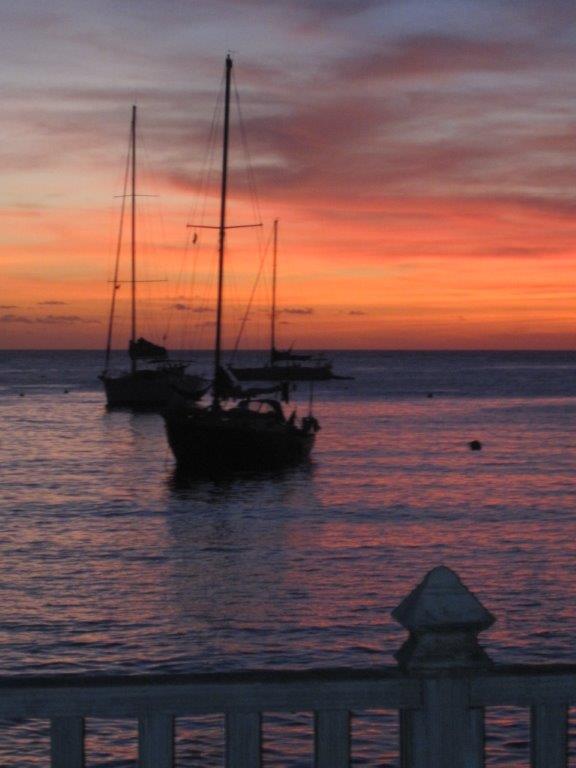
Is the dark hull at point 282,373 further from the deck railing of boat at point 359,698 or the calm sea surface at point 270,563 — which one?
the deck railing of boat at point 359,698

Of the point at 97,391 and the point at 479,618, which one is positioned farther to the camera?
the point at 97,391

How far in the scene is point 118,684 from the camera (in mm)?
4117

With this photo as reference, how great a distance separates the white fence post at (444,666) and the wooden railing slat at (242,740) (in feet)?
1.99

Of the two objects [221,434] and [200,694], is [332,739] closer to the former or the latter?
[200,694]

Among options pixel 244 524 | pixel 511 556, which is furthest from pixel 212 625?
pixel 244 524

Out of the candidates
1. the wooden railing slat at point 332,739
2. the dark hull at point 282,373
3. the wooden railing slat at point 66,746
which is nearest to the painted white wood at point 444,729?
the wooden railing slat at point 332,739

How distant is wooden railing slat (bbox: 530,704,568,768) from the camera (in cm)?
423

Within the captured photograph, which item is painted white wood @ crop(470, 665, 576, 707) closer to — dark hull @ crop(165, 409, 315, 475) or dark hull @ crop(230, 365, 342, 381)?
dark hull @ crop(165, 409, 315, 475)

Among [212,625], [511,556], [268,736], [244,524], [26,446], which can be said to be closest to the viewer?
[268,736]

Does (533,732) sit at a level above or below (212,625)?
above

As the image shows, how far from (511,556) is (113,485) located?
2061 centimetres

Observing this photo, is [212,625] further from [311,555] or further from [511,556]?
[511,556]

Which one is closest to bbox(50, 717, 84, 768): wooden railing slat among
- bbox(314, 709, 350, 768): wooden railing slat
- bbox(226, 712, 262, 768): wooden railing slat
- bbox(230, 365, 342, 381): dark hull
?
bbox(226, 712, 262, 768): wooden railing slat

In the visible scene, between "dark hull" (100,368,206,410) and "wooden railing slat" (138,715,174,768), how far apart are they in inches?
3182
